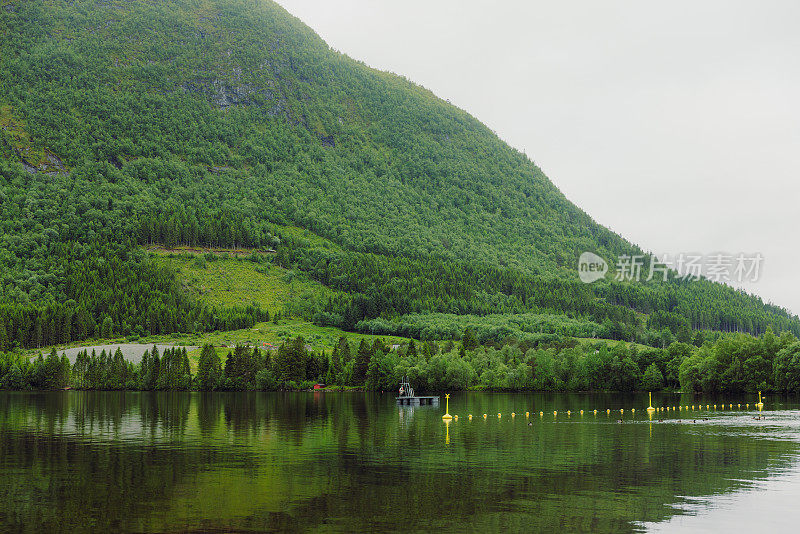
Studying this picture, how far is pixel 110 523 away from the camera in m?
41.9

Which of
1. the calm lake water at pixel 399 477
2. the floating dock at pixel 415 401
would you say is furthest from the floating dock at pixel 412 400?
the calm lake water at pixel 399 477

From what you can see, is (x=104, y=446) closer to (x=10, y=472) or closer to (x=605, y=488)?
(x=10, y=472)

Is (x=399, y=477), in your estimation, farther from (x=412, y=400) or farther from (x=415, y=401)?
(x=415, y=401)

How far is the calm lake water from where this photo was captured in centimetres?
4309

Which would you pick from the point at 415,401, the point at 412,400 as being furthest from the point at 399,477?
the point at 415,401

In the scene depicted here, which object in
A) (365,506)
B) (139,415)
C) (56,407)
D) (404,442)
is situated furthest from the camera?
(56,407)

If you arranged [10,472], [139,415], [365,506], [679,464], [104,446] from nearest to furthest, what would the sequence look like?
[365,506] < [10,472] < [679,464] < [104,446] < [139,415]

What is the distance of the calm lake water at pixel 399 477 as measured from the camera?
43.1 meters

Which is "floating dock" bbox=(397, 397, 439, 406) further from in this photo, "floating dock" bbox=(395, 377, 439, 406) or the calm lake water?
the calm lake water

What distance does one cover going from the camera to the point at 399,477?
5822 centimetres

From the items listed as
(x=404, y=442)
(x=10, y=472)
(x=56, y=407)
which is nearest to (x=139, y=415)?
(x=56, y=407)

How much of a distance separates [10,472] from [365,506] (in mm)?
31603

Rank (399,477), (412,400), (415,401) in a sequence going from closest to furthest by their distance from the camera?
(399,477) → (412,400) → (415,401)

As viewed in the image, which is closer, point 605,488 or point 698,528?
point 698,528
